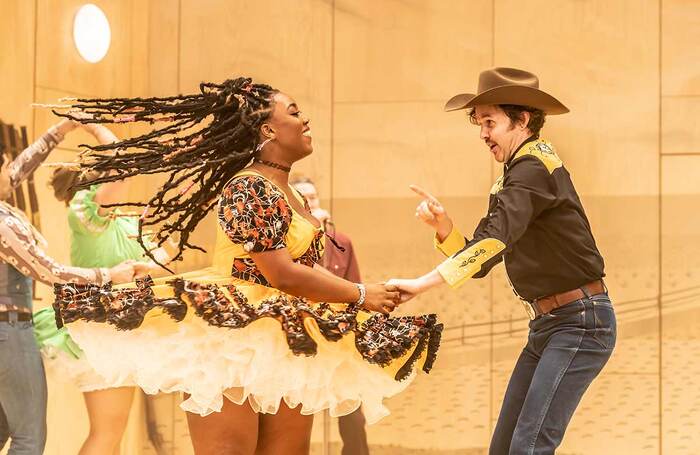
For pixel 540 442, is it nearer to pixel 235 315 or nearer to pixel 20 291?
pixel 235 315

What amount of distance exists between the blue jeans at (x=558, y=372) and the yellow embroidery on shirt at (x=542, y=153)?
18.5 inches

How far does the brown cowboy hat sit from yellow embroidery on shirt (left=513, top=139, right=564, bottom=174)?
5.9 inches

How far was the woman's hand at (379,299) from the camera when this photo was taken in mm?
3361

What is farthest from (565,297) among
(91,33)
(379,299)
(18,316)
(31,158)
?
(91,33)

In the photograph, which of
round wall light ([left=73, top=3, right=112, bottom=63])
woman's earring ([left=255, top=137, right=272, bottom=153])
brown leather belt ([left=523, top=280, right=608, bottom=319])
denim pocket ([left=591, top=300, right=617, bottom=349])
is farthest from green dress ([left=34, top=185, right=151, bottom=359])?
denim pocket ([left=591, top=300, right=617, bottom=349])

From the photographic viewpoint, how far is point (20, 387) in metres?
Result: 4.68

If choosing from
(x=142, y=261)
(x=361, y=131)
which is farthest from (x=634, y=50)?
(x=142, y=261)

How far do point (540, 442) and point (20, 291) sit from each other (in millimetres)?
2475

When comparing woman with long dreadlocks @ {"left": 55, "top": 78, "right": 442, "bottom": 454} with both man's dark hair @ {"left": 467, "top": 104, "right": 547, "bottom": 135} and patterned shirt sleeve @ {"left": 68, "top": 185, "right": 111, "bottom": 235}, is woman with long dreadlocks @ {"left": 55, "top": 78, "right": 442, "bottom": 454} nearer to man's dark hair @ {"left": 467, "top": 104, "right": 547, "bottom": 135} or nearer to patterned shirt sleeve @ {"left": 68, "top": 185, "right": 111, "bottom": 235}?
man's dark hair @ {"left": 467, "top": 104, "right": 547, "bottom": 135}

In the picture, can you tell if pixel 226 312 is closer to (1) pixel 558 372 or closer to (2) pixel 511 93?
(1) pixel 558 372

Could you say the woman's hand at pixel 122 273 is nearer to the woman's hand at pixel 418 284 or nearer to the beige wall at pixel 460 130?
the beige wall at pixel 460 130

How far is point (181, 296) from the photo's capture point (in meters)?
3.17

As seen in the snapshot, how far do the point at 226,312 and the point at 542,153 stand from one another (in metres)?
1.25

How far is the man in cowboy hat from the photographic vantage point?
11.4 ft
